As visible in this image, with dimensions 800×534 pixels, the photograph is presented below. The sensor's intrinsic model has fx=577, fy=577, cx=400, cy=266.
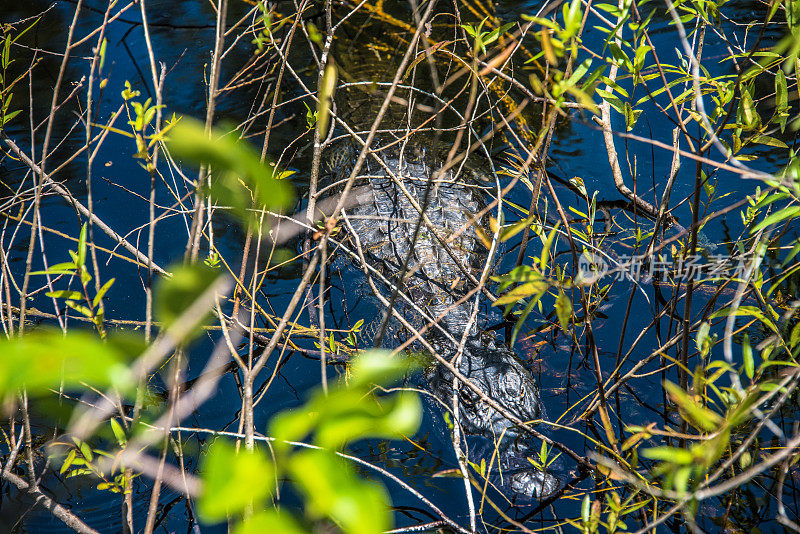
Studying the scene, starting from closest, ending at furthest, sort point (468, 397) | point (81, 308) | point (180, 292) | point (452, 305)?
point (180, 292), point (81, 308), point (452, 305), point (468, 397)

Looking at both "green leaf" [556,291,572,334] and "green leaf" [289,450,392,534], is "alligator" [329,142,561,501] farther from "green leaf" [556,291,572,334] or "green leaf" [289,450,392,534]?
"green leaf" [289,450,392,534]

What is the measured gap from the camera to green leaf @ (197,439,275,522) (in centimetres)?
36

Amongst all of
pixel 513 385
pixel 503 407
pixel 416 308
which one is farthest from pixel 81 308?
pixel 513 385

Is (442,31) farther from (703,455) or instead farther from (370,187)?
(703,455)

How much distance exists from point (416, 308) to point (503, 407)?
2.13ft

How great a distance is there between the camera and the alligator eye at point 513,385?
2484 mm

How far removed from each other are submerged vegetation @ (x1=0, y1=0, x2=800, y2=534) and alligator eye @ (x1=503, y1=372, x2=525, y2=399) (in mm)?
20

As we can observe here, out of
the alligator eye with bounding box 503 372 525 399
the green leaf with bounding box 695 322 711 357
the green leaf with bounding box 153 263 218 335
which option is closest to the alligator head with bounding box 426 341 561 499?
the alligator eye with bounding box 503 372 525 399

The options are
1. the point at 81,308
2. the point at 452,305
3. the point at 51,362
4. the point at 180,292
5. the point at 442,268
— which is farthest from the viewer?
the point at 442,268

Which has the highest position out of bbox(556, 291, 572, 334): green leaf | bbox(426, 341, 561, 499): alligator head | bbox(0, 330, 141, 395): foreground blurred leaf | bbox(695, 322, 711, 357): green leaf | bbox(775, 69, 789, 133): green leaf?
bbox(0, 330, 141, 395): foreground blurred leaf

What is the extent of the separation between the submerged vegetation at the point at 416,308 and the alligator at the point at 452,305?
0.02 m

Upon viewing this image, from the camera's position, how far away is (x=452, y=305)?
5.35 ft

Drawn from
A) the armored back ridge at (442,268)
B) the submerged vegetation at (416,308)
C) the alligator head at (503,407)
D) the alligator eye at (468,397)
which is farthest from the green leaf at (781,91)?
the alligator eye at (468,397)

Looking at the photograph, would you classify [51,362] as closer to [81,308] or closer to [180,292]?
[180,292]
